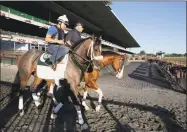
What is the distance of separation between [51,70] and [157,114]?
3651mm

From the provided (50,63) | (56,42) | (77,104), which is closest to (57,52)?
(56,42)

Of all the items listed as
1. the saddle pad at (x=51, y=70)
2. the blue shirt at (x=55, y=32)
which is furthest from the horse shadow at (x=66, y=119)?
the blue shirt at (x=55, y=32)

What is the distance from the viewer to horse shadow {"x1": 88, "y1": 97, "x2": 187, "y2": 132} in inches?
225

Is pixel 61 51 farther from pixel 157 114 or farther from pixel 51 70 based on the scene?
pixel 157 114

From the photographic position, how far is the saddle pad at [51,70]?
5871 mm

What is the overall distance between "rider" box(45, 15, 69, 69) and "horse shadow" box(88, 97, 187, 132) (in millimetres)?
2353

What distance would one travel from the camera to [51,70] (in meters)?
6.12

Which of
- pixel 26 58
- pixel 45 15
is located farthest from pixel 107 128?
pixel 45 15

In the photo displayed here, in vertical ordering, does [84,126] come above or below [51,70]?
below

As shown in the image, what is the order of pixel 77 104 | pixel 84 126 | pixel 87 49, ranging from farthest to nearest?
pixel 87 49, pixel 77 104, pixel 84 126

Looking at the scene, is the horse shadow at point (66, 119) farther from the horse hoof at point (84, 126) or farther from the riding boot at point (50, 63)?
the riding boot at point (50, 63)

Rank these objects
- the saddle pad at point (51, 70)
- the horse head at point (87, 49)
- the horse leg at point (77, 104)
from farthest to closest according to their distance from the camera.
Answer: the horse head at point (87, 49), the saddle pad at point (51, 70), the horse leg at point (77, 104)

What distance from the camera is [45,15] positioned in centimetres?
3083

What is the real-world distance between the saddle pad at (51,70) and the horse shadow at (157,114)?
1.99 meters
